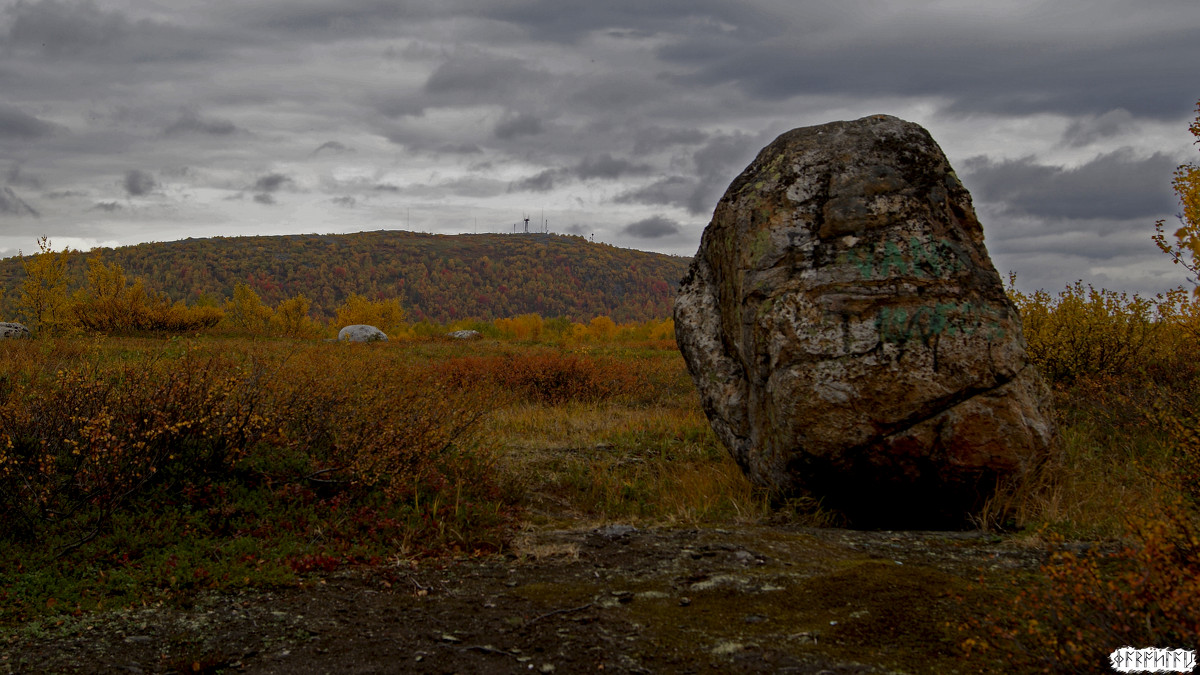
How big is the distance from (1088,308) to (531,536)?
9.37 meters

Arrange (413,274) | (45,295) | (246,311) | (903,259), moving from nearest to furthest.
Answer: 1. (903,259)
2. (45,295)
3. (246,311)
4. (413,274)

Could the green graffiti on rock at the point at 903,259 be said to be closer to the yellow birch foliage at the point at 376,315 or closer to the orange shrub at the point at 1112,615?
the orange shrub at the point at 1112,615

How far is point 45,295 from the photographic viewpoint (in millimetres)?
22094

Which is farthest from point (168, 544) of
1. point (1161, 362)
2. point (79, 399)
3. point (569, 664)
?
point (1161, 362)

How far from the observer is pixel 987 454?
5.54m

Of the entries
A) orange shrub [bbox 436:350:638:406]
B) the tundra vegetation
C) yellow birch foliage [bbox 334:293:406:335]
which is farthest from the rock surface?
the tundra vegetation

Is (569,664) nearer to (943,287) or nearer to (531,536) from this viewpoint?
(531,536)

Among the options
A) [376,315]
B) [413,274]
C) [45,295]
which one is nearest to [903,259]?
[45,295]

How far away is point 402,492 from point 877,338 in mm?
4062

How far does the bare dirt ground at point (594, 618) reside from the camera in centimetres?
334

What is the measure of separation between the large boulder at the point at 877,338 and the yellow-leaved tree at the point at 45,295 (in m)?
23.1

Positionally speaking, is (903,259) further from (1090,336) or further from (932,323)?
(1090,336)

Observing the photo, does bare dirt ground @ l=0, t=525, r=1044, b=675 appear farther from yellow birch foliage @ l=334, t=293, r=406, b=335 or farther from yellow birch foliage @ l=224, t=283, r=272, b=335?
yellow birch foliage @ l=334, t=293, r=406, b=335

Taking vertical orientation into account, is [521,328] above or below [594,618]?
above
